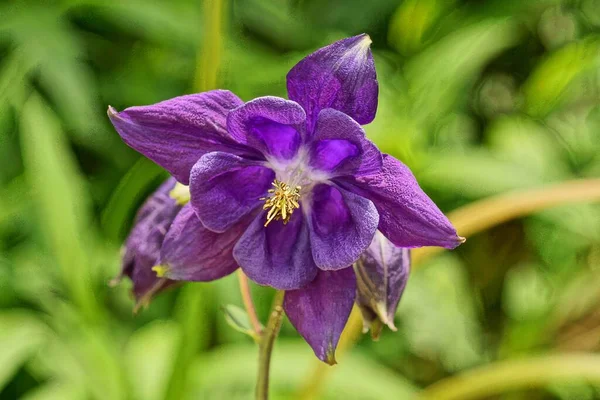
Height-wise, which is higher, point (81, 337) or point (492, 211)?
point (492, 211)

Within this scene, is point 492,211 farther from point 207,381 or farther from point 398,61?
point 398,61

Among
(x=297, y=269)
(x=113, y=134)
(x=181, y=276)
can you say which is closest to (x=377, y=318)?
(x=297, y=269)

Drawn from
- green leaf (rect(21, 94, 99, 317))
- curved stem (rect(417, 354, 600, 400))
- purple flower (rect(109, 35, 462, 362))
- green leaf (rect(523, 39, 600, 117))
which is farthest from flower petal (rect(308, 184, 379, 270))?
green leaf (rect(523, 39, 600, 117))

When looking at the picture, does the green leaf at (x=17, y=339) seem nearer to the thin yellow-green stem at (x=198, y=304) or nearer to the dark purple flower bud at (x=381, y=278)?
the thin yellow-green stem at (x=198, y=304)

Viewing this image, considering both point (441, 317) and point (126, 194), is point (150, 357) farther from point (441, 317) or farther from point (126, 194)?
point (441, 317)

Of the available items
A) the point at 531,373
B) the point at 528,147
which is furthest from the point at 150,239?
the point at 528,147

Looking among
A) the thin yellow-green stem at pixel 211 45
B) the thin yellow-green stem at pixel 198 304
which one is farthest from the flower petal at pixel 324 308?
the thin yellow-green stem at pixel 211 45
